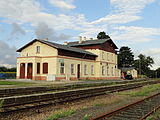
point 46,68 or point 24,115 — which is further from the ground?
point 46,68

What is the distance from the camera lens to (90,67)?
136 ft

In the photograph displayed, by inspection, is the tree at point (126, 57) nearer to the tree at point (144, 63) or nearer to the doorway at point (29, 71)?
the tree at point (144, 63)

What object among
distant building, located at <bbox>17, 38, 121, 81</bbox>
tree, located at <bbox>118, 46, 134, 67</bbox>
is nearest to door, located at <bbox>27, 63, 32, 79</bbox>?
distant building, located at <bbox>17, 38, 121, 81</bbox>

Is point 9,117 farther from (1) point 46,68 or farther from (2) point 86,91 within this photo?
(1) point 46,68


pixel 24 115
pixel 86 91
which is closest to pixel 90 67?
pixel 86 91

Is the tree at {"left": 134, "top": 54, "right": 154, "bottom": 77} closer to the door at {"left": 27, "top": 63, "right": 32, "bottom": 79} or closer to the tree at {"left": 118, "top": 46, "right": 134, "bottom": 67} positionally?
the tree at {"left": 118, "top": 46, "right": 134, "bottom": 67}

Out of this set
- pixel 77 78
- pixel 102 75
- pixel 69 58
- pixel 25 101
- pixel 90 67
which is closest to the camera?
pixel 25 101

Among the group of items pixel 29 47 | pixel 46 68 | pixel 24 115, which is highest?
pixel 29 47

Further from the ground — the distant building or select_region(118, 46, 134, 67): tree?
select_region(118, 46, 134, 67): tree

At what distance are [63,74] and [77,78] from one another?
4.40 metres

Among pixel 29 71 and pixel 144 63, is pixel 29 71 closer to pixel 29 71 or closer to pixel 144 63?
pixel 29 71

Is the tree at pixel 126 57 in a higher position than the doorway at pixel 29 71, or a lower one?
higher

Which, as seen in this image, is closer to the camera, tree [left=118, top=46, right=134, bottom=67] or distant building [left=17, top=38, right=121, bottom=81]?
distant building [left=17, top=38, right=121, bottom=81]

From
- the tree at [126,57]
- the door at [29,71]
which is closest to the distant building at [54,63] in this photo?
the door at [29,71]
